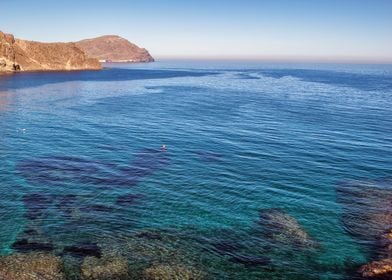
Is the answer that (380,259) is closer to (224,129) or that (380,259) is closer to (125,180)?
(125,180)

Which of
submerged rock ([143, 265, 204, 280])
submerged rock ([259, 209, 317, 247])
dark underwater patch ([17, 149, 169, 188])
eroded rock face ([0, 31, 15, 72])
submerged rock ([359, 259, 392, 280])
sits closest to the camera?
submerged rock ([143, 265, 204, 280])

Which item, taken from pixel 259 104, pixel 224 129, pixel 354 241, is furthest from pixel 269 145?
pixel 259 104

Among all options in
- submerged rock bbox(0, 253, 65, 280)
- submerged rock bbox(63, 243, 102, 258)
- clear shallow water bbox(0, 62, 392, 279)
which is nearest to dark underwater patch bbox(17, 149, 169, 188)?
clear shallow water bbox(0, 62, 392, 279)

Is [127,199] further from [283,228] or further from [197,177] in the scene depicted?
[283,228]

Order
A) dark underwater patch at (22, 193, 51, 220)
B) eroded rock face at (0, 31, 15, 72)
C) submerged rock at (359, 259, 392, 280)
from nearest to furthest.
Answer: submerged rock at (359, 259, 392, 280)
dark underwater patch at (22, 193, 51, 220)
eroded rock face at (0, 31, 15, 72)

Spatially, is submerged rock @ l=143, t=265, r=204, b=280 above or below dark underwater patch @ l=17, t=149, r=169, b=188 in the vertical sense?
below

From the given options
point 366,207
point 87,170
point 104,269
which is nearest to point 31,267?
point 104,269

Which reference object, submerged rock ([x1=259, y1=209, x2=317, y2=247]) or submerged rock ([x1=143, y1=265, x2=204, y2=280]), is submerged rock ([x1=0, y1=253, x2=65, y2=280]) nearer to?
submerged rock ([x1=143, y1=265, x2=204, y2=280])
